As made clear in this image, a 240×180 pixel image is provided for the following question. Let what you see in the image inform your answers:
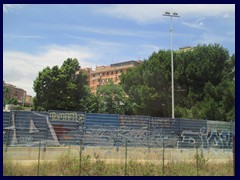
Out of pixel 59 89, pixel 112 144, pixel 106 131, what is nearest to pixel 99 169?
pixel 112 144

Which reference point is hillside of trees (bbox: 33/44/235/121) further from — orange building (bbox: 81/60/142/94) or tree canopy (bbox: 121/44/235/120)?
orange building (bbox: 81/60/142/94)

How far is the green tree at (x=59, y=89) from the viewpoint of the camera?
4278 cm

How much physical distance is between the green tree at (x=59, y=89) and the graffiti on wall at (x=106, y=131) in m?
20.1

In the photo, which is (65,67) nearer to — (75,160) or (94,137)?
(94,137)

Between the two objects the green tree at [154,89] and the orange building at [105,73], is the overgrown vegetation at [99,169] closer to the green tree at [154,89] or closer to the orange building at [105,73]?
the green tree at [154,89]

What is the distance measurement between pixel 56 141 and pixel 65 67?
2451 cm

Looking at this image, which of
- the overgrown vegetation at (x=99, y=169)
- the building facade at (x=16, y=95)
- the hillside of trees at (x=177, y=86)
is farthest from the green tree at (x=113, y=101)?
the overgrown vegetation at (x=99, y=169)

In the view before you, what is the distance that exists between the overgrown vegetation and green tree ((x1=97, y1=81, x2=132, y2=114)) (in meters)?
36.2

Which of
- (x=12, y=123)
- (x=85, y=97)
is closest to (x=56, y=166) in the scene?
(x=12, y=123)

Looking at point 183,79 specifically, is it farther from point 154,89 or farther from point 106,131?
point 106,131

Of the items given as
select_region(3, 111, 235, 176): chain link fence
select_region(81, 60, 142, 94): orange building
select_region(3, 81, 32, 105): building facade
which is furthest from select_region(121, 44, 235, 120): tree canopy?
select_region(81, 60, 142, 94): orange building

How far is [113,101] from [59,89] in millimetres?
10696

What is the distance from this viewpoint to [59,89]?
143 feet

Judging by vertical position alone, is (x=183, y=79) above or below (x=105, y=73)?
below
